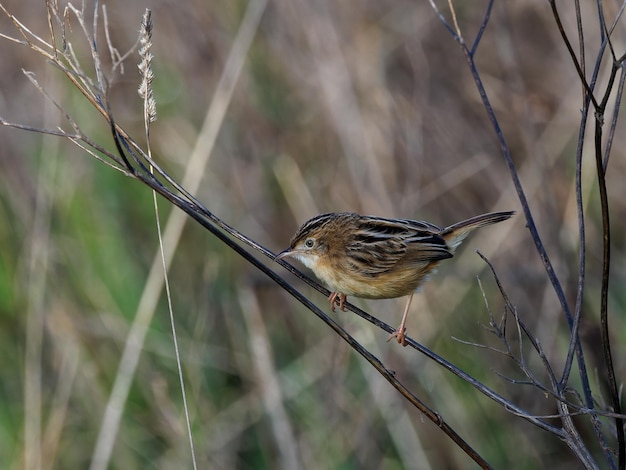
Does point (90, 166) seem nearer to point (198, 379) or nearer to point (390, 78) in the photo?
point (198, 379)

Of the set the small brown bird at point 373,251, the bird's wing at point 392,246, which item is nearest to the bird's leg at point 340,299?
the small brown bird at point 373,251

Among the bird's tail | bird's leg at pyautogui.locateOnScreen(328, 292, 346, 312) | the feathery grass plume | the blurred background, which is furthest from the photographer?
the blurred background

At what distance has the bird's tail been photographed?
3.34 metres

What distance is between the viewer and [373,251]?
3285 mm

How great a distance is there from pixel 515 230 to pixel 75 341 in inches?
122

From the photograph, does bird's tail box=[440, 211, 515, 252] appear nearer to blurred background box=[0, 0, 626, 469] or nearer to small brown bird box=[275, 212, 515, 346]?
small brown bird box=[275, 212, 515, 346]

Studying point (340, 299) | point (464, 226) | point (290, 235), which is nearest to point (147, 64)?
point (340, 299)

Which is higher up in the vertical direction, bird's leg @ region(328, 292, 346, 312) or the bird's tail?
the bird's tail

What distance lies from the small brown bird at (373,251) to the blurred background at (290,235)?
1483mm

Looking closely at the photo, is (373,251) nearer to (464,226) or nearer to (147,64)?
(464,226)

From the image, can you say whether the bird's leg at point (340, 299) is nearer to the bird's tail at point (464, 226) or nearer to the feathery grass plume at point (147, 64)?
the bird's tail at point (464, 226)

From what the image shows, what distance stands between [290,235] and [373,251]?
8.67 ft

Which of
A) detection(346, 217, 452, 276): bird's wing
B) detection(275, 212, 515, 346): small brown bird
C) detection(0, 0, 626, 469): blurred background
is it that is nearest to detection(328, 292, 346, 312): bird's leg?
detection(275, 212, 515, 346): small brown bird

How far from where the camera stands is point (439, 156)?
618 cm
